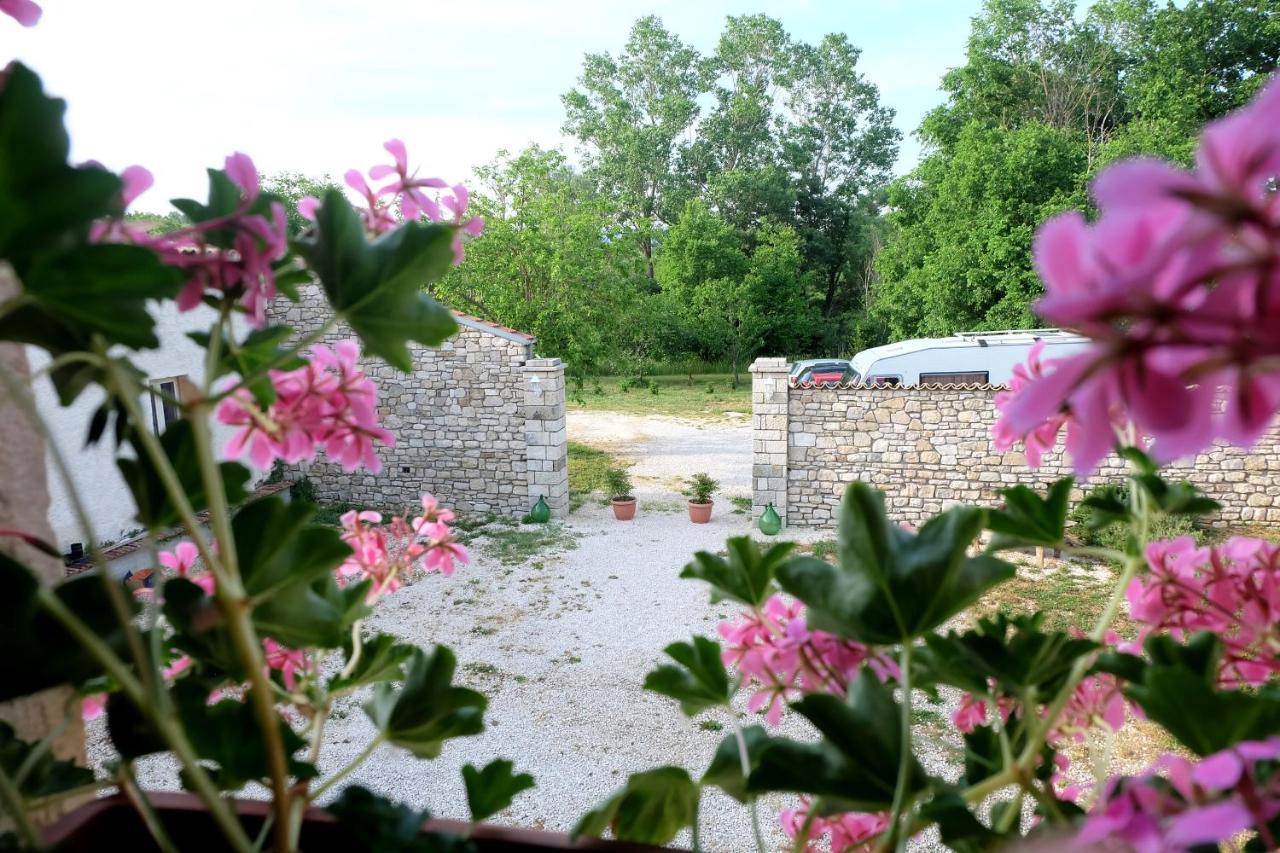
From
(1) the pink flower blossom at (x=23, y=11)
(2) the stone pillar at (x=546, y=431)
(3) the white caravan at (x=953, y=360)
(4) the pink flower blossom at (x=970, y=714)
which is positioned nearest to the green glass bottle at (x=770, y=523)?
(2) the stone pillar at (x=546, y=431)

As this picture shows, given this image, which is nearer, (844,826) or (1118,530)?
(844,826)

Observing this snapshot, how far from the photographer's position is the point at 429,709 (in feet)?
1.97

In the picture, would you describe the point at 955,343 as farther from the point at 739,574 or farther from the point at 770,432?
A: the point at 739,574

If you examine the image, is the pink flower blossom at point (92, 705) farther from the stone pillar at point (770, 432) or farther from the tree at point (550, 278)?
the tree at point (550, 278)

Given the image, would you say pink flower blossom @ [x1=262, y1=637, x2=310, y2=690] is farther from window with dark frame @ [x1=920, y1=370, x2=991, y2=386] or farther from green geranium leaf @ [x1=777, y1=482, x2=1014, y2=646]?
window with dark frame @ [x1=920, y1=370, x2=991, y2=386]

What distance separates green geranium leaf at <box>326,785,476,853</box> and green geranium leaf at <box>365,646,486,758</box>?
0.25 feet

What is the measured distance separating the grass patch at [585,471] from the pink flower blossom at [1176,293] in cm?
821

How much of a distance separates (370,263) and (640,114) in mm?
29899

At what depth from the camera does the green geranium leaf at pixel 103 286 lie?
0.37 m

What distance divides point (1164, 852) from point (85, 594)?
531 mm

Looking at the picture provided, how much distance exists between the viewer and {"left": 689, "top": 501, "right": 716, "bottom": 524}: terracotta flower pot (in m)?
7.77

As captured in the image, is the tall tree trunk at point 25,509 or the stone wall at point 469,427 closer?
the tall tree trunk at point 25,509

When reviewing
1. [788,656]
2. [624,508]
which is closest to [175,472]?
[788,656]

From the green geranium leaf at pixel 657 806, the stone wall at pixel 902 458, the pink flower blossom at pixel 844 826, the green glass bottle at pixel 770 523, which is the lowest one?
the green glass bottle at pixel 770 523
